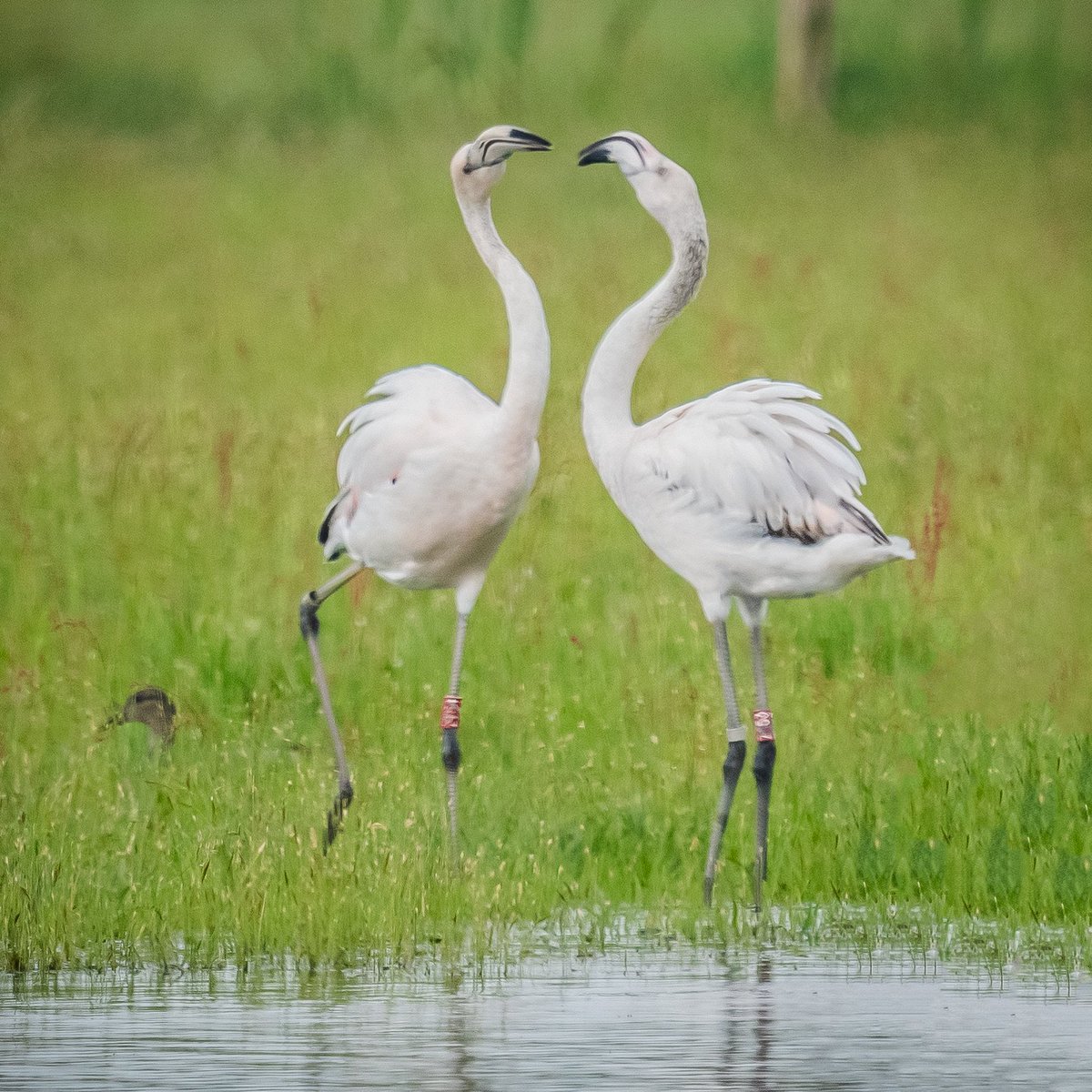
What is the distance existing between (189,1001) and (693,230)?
3353mm

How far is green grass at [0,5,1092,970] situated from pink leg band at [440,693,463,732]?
0.27 metres

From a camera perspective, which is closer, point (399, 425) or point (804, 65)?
point (399, 425)

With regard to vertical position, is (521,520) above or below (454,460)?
above

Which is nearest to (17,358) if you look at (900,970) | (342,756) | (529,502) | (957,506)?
(529,502)

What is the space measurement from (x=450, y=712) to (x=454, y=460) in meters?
1.04

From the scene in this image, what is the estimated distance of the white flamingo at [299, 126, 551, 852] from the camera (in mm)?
8312

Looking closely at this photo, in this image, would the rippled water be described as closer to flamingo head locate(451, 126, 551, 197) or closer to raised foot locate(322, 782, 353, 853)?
raised foot locate(322, 782, 353, 853)

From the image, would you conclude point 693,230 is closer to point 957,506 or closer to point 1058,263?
point 957,506

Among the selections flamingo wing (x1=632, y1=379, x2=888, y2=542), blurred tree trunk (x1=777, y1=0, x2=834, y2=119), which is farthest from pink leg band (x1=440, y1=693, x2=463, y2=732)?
blurred tree trunk (x1=777, y1=0, x2=834, y2=119)

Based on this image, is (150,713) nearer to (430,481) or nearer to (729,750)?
(430,481)

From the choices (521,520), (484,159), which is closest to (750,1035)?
(484,159)

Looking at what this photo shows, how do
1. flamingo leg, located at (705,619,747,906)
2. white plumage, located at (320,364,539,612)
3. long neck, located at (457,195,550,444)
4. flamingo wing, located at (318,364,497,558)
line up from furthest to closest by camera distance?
1. flamingo wing, located at (318,364,497,558)
2. white plumage, located at (320,364,539,612)
3. long neck, located at (457,195,550,444)
4. flamingo leg, located at (705,619,747,906)

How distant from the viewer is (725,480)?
25.1 feet

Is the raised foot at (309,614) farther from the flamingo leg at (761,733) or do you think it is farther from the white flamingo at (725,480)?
the flamingo leg at (761,733)
